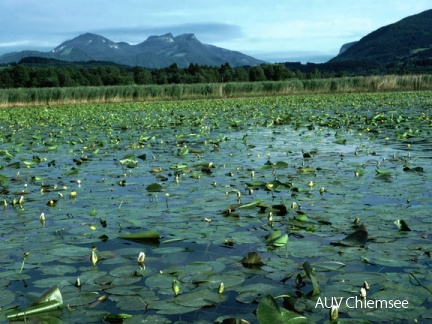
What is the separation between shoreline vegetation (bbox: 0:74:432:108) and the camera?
1111 inches

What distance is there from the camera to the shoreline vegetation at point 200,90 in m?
28.2

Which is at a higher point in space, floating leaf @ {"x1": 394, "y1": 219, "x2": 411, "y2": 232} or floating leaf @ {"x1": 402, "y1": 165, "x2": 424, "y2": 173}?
floating leaf @ {"x1": 402, "y1": 165, "x2": 424, "y2": 173}

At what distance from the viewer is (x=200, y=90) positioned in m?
31.5

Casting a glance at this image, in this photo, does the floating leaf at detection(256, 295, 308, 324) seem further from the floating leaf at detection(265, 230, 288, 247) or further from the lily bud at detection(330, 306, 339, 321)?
the floating leaf at detection(265, 230, 288, 247)

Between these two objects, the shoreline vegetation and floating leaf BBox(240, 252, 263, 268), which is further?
the shoreline vegetation

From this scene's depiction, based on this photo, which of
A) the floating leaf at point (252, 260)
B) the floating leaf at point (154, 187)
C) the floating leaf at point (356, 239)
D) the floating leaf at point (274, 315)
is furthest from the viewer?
the floating leaf at point (154, 187)

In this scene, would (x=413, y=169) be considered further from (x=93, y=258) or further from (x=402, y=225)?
(x=93, y=258)

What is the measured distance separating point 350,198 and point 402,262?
1.75 meters

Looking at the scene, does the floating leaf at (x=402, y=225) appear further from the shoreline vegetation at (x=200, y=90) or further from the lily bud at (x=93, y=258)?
the shoreline vegetation at (x=200, y=90)

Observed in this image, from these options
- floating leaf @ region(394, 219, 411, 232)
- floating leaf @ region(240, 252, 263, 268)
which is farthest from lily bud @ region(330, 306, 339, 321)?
floating leaf @ region(394, 219, 411, 232)

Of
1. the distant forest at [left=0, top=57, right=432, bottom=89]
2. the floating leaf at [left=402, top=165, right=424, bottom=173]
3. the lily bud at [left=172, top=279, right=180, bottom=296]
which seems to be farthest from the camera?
the distant forest at [left=0, top=57, right=432, bottom=89]

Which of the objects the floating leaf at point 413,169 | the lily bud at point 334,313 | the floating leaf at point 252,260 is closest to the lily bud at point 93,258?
the floating leaf at point 252,260

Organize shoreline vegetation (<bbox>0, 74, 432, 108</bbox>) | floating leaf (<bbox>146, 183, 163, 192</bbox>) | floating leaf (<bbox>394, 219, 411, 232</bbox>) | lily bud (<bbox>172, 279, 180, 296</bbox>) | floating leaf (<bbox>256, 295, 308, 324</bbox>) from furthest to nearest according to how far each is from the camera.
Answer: shoreline vegetation (<bbox>0, 74, 432, 108</bbox>) → floating leaf (<bbox>146, 183, 163, 192</bbox>) → floating leaf (<bbox>394, 219, 411, 232</bbox>) → lily bud (<bbox>172, 279, 180, 296</bbox>) → floating leaf (<bbox>256, 295, 308, 324</bbox>)

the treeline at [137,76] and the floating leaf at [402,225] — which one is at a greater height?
the treeline at [137,76]
